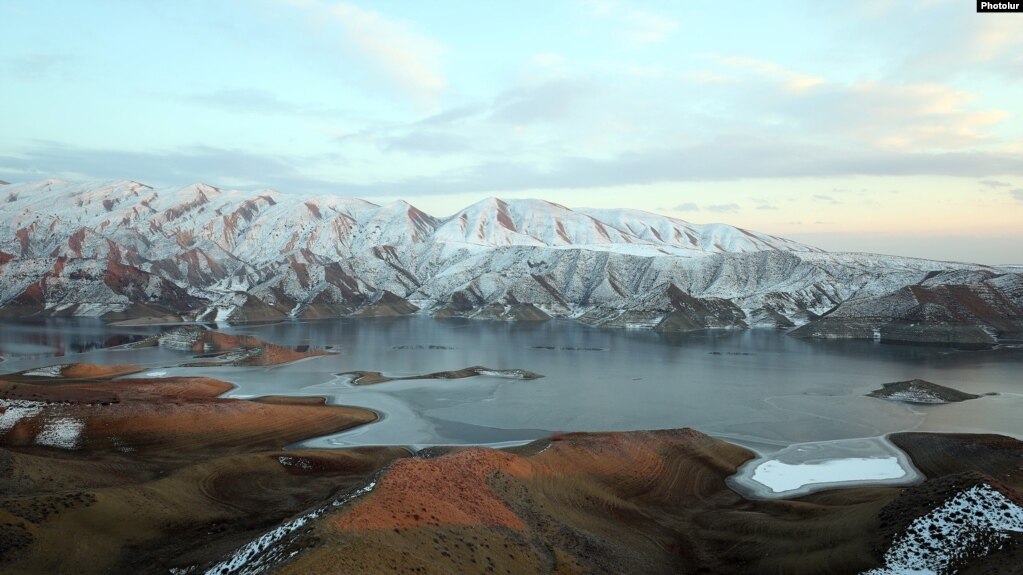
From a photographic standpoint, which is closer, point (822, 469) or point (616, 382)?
point (822, 469)

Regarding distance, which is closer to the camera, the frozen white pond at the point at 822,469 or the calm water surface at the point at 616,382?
the frozen white pond at the point at 822,469

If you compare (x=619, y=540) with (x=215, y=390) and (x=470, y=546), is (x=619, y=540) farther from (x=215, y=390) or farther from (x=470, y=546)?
(x=215, y=390)

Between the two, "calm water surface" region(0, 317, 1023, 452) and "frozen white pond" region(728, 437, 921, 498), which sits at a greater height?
"frozen white pond" region(728, 437, 921, 498)

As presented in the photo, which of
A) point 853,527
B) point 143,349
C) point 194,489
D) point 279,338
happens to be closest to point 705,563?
point 853,527

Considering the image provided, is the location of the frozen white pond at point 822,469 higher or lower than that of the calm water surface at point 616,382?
higher

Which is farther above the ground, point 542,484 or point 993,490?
point 993,490

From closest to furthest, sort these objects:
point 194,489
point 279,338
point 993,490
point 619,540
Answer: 1. point 993,490
2. point 619,540
3. point 194,489
4. point 279,338

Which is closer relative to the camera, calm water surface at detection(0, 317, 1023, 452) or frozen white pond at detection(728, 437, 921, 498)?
frozen white pond at detection(728, 437, 921, 498)

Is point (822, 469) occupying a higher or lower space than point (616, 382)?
higher
